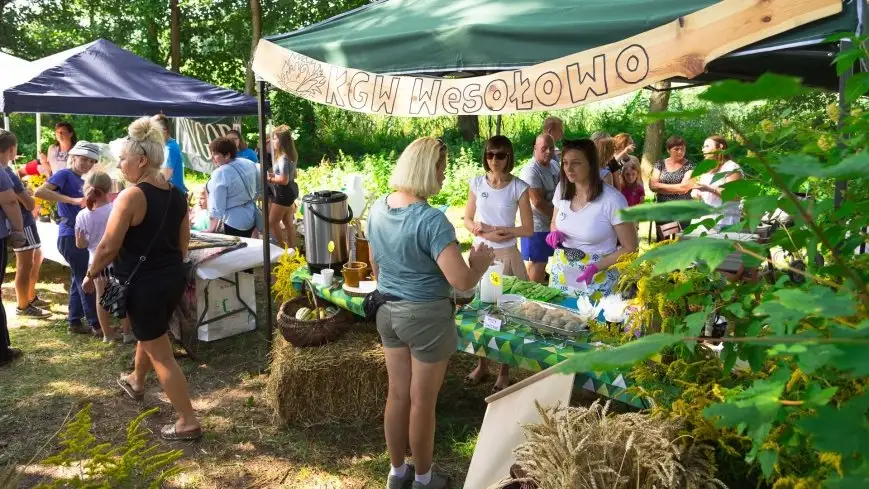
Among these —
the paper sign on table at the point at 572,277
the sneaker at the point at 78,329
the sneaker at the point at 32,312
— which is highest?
the paper sign on table at the point at 572,277

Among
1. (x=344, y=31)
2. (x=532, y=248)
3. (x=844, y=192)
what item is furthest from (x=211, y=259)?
(x=844, y=192)

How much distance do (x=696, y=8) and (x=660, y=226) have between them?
4.45 metres

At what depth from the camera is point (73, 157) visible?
5371mm

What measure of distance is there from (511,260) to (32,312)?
13.5 ft

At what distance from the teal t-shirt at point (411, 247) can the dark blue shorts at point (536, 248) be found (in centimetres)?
238

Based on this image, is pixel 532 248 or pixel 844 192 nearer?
pixel 844 192

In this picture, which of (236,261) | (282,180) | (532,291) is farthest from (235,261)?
(532,291)

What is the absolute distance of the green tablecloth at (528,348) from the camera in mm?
2611

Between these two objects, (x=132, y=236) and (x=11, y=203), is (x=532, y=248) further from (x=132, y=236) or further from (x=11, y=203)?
(x=11, y=203)

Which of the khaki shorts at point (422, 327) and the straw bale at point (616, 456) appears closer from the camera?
the straw bale at point (616, 456)

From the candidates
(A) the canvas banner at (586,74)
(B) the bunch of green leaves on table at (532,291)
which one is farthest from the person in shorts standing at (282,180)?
(B) the bunch of green leaves on table at (532,291)

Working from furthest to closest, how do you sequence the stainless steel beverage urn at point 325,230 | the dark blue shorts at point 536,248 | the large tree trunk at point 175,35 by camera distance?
the large tree trunk at point 175,35 → the dark blue shorts at point 536,248 → the stainless steel beverage urn at point 325,230

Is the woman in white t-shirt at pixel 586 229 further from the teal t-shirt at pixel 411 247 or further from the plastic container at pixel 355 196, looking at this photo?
the plastic container at pixel 355 196

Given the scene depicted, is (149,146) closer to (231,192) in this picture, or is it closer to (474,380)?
(474,380)
